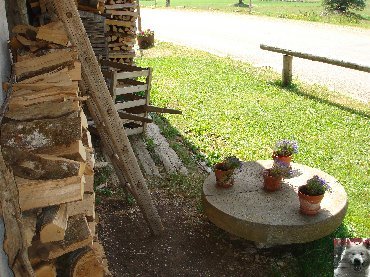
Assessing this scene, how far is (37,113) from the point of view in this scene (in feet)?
8.14

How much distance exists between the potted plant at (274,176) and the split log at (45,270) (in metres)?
3.33

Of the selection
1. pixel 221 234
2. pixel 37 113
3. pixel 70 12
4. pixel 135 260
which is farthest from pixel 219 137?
pixel 37 113

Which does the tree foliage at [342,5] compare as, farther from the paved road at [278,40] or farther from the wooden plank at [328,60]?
the wooden plank at [328,60]

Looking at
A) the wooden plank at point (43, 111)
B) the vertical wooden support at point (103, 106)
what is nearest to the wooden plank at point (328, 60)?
the vertical wooden support at point (103, 106)

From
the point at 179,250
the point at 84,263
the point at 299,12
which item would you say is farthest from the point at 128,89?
the point at 299,12

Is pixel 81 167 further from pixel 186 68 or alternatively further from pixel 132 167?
pixel 186 68

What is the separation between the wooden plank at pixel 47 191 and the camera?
210 cm

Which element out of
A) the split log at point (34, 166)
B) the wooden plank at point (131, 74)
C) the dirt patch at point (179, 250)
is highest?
the split log at point (34, 166)

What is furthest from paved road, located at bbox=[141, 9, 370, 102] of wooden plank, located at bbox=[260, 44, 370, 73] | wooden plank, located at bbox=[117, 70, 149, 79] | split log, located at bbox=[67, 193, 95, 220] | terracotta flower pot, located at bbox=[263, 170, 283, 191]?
split log, located at bbox=[67, 193, 95, 220]

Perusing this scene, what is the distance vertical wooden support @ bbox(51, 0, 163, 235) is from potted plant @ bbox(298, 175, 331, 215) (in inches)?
64.9

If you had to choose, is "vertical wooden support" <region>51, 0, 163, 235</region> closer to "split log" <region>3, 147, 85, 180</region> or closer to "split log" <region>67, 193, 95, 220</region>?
"split log" <region>67, 193, 95, 220</region>

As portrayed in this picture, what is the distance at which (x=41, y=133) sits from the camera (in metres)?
2.34

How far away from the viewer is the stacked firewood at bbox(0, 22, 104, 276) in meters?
2.14

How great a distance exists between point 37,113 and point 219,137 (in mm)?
6144
